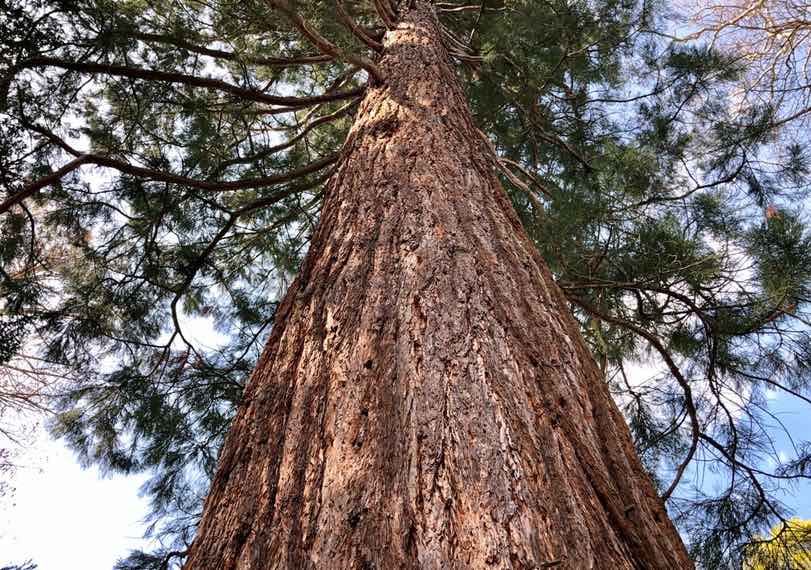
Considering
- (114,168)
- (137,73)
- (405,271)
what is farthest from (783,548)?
(137,73)

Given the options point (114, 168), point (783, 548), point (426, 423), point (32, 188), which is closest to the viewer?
point (426, 423)

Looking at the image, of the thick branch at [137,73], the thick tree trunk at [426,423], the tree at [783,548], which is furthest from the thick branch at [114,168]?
the tree at [783,548]

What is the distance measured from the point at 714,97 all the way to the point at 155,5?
392 centimetres

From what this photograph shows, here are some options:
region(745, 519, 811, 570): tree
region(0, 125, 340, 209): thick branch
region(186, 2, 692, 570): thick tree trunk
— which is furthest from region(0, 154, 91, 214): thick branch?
region(745, 519, 811, 570): tree

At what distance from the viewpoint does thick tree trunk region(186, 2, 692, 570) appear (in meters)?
0.70

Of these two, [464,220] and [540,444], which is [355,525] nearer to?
[540,444]

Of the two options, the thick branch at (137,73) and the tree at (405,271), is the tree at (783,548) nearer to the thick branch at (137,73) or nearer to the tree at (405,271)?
the tree at (405,271)

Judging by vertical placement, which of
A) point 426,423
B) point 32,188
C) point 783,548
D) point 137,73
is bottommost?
point 426,423

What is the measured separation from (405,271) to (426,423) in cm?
40

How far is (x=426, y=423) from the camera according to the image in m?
0.81

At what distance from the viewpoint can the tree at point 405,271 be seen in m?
0.81

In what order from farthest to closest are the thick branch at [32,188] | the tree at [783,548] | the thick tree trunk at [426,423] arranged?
1. the tree at [783,548]
2. the thick branch at [32,188]
3. the thick tree trunk at [426,423]

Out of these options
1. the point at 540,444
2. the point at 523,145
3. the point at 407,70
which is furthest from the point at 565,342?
the point at 523,145

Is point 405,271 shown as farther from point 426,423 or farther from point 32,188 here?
point 32,188
